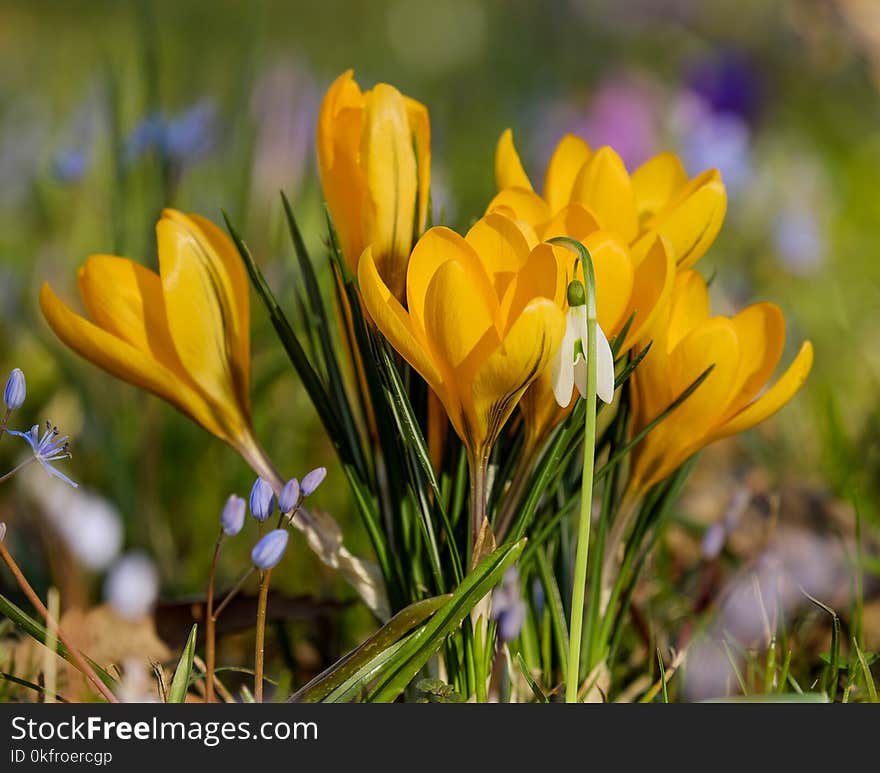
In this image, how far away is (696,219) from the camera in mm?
588

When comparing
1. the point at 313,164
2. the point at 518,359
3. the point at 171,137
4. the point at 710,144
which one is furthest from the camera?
the point at 710,144

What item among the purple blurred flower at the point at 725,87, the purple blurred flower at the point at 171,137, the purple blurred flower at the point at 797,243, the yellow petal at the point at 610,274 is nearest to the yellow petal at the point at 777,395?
the yellow petal at the point at 610,274

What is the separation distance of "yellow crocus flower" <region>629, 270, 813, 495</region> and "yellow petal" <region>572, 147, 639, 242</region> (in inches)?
1.7

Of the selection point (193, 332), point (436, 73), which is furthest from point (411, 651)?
point (436, 73)

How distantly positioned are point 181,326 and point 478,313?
177 millimetres

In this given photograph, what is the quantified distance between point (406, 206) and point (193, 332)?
13 cm

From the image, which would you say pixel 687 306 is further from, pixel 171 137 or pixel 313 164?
pixel 313 164

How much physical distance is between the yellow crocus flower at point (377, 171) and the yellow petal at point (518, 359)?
0.10 metres

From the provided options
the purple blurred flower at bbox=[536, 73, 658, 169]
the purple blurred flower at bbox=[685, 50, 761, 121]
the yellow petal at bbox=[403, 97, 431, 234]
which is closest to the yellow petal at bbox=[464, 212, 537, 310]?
the yellow petal at bbox=[403, 97, 431, 234]

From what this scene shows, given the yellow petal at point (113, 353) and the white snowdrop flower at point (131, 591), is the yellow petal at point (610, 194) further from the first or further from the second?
the white snowdrop flower at point (131, 591)

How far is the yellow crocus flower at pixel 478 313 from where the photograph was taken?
1.59 ft

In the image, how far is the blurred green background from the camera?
103 cm

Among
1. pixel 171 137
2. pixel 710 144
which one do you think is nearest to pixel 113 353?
pixel 171 137
